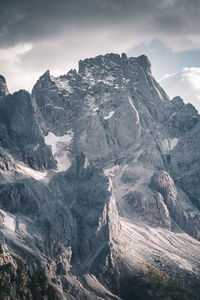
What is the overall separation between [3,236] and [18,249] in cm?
846

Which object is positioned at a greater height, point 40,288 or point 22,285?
point 22,285

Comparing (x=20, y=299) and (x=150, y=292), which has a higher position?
(x=20, y=299)

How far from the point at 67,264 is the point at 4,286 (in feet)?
183

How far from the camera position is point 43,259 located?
182m

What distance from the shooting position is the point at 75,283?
185750 millimetres

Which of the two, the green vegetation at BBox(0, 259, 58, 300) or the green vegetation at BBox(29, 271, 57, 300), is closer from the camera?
the green vegetation at BBox(0, 259, 58, 300)

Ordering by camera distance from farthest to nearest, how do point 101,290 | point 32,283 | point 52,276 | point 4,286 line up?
point 101,290
point 52,276
point 32,283
point 4,286

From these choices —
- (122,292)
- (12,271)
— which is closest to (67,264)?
(122,292)

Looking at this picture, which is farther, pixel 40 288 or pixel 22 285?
pixel 40 288

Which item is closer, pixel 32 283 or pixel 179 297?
pixel 32 283

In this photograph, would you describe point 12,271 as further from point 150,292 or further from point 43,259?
point 150,292

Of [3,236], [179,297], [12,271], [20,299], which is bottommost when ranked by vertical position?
[179,297]

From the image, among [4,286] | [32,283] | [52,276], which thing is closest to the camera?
[4,286]

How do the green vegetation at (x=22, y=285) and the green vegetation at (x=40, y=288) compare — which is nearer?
the green vegetation at (x=22, y=285)
